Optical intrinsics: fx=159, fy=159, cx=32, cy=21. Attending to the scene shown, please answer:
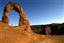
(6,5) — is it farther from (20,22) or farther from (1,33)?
(1,33)

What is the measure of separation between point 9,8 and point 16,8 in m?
1.80

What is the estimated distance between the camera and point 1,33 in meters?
21.4

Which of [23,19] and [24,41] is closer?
[24,41]

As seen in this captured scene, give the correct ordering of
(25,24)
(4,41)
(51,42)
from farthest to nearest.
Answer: (25,24), (51,42), (4,41)

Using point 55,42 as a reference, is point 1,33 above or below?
above

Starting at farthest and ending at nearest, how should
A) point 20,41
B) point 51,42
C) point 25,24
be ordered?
point 25,24 < point 51,42 < point 20,41

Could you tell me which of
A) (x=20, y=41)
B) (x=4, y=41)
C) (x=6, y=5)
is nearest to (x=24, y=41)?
(x=20, y=41)

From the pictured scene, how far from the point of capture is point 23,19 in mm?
41562

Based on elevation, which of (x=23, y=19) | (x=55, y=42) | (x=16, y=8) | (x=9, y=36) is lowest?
(x=55, y=42)

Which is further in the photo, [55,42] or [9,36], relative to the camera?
[55,42]

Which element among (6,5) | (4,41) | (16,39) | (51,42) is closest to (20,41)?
(16,39)

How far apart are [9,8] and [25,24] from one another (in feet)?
19.3

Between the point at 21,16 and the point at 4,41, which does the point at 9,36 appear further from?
the point at 21,16

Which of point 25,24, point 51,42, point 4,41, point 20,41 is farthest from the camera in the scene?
point 25,24
